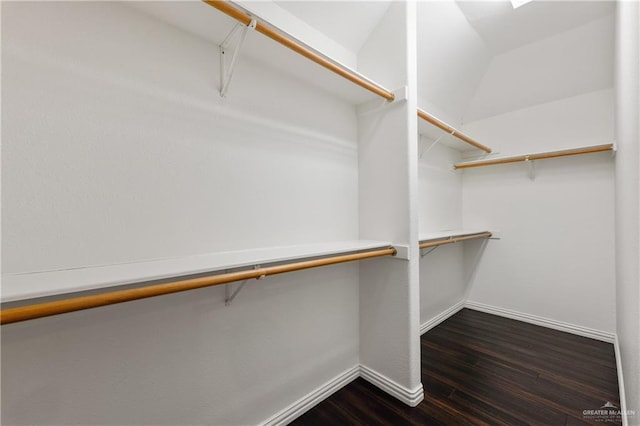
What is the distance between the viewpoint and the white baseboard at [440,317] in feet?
7.45

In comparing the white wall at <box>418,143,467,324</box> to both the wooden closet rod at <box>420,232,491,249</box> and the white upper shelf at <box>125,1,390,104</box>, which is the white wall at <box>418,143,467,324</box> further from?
the white upper shelf at <box>125,1,390,104</box>

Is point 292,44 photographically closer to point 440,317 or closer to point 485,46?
point 485,46

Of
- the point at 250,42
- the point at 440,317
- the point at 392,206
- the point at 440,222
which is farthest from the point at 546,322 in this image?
the point at 250,42

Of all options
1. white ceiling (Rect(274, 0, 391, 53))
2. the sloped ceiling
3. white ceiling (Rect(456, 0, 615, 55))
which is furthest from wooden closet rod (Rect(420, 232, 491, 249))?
white ceiling (Rect(456, 0, 615, 55))

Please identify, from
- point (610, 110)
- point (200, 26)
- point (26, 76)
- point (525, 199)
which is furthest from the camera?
point (525, 199)

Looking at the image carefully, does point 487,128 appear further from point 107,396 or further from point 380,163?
point 107,396

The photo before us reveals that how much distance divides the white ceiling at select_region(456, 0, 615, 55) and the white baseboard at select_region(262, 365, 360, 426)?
8.67 feet

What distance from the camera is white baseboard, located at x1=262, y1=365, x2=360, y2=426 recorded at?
127cm

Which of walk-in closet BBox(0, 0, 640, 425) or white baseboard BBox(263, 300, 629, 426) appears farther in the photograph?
white baseboard BBox(263, 300, 629, 426)

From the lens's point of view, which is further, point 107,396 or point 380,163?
point 380,163

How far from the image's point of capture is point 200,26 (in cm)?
100

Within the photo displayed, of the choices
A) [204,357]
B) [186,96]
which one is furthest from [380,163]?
[204,357]

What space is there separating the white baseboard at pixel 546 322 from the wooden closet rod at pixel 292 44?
2532mm

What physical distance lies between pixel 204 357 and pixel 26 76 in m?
1.12
